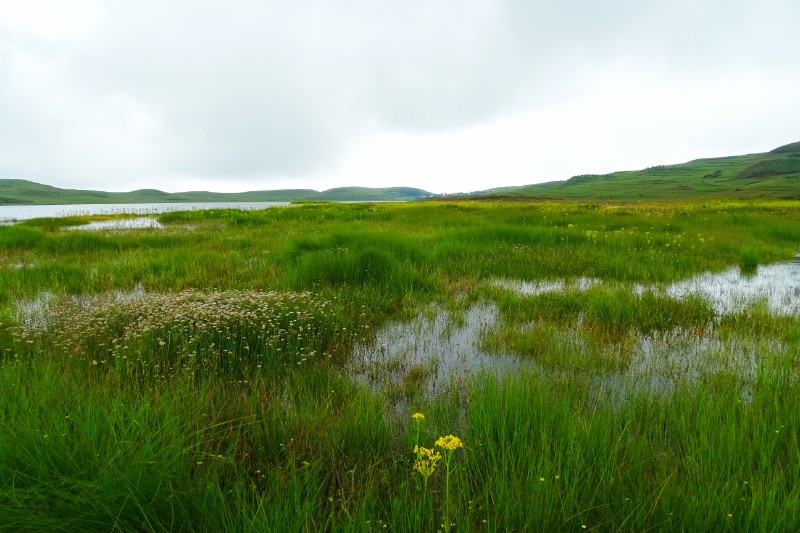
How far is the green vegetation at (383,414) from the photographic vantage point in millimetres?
2316

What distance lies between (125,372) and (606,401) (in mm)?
5143

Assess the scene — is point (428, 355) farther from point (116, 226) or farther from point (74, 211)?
point (74, 211)

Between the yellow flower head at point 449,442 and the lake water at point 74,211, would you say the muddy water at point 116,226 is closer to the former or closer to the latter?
the lake water at point 74,211

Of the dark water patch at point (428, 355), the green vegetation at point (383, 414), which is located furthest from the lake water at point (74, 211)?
the dark water patch at point (428, 355)

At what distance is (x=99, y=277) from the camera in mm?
9875

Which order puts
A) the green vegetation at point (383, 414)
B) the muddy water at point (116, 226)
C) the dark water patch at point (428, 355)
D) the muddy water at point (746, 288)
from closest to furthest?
the green vegetation at point (383, 414)
the dark water patch at point (428, 355)
the muddy water at point (746, 288)
the muddy water at point (116, 226)

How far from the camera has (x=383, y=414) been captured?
3635 millimetres

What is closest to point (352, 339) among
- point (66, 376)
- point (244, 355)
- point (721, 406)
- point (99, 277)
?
point (244, 355)

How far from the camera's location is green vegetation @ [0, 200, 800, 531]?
2.32 m

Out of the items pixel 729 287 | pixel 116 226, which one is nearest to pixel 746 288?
pixel 729 287

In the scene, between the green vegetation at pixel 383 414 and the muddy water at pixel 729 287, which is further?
the muddy water at pixel 729 287

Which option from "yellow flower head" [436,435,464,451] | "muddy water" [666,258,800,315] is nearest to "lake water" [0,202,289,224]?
"yellow flower head" [436,435,464,451]

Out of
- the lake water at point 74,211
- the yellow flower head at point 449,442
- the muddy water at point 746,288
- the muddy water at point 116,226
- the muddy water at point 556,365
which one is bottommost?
the muddy water at point 556,365

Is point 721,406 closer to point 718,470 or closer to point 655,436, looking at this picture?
point 655,436
